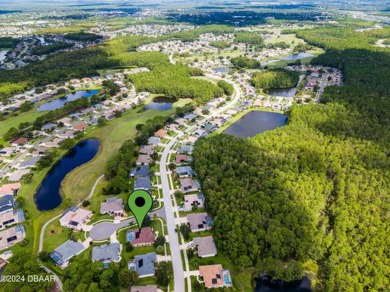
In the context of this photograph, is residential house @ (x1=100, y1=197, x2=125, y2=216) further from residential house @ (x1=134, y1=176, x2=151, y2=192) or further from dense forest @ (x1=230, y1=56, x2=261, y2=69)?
dense forest @ (x1=230, y1=56, x2=261, y2=69)

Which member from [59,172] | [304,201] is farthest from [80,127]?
[304,201]

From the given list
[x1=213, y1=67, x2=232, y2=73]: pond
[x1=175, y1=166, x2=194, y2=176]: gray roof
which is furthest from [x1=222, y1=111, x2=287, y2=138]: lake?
[x1=213, y1=67, x2=232, y2=73]: pond

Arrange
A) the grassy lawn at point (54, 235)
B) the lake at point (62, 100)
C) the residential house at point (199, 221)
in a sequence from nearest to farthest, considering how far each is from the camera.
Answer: the grassy lawn at point (54, 235) → the residential house at point (199, 221) → the lake at point (62, 100)

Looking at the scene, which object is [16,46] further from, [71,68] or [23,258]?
[23,258]

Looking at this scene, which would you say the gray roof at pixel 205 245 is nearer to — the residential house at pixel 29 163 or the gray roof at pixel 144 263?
the gray roof at pixel 144 263

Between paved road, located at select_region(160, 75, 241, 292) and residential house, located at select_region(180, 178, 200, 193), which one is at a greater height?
residential house, located at select_region(180, 178, 200, 193)

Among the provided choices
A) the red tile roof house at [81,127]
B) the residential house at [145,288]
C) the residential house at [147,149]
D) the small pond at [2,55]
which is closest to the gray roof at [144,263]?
the residential house at [145,288]

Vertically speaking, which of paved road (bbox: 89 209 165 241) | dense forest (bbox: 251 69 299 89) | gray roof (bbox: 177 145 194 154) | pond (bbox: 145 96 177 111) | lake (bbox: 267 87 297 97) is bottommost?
lake (bbox: 267 87 297 97)
